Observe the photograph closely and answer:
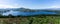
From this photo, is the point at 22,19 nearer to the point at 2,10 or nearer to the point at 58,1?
the point at 2,10

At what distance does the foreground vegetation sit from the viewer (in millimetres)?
3797

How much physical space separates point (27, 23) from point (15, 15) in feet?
1.38

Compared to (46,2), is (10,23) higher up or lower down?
lower down

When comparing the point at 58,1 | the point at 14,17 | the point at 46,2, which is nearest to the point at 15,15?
the point at 14,17

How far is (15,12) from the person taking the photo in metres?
3.90

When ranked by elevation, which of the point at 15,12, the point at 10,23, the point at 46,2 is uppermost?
the point at 46,2

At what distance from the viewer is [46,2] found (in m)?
3.86

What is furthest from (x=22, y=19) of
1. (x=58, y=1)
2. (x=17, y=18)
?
(x=58, y=1)

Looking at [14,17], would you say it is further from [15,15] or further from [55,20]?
[55,20]

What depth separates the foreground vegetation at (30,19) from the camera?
149 inches

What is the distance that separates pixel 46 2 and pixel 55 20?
0.58m

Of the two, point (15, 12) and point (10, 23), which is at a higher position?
point (15, 12)

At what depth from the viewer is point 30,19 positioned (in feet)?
12.5

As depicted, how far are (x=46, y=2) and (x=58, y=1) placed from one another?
347 mm
